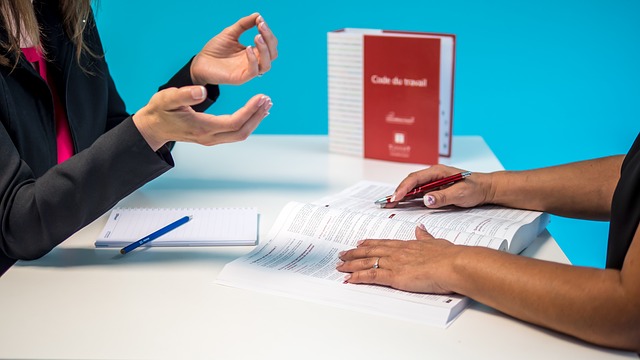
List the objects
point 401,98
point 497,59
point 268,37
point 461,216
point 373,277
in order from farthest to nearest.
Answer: point 497,59 → point 401,98 → point 268,37 → point 461,216 → point 373,277

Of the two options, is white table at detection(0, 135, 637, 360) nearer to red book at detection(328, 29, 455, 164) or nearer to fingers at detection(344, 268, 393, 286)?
fingers at detection(344, 268, 393, 286)

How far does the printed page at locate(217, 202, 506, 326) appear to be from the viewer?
1036mm

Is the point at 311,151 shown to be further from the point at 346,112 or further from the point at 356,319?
the point at 356,319

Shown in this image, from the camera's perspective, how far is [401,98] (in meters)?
1.74

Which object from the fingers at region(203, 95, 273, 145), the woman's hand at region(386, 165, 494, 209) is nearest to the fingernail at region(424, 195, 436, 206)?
the woman's hand at region(386, 165, 494, 209)

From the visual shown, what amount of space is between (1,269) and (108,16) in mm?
2005

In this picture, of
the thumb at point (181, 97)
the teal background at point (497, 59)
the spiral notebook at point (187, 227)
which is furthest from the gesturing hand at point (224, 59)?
the teal background at point (497, 59)

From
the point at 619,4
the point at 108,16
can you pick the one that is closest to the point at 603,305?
the point at 619,4

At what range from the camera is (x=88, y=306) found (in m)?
1.06

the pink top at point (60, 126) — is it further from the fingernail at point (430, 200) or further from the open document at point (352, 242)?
the fingernail at point (430, 200)

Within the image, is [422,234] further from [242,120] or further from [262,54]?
[262,54]

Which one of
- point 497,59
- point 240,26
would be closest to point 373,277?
point 240,26

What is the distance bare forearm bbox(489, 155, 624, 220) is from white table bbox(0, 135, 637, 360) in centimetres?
8

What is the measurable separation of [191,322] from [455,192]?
58 cm
